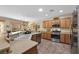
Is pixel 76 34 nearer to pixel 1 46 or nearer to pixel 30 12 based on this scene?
pixel 30 12

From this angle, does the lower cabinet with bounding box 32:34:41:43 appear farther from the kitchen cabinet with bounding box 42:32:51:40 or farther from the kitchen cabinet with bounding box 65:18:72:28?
the kitchen cabinet with bounding box 65:18:72:28

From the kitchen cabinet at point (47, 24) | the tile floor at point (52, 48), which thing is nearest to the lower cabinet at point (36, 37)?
the tile floor at point (52, 48)

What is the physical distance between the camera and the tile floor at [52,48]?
2355 mm

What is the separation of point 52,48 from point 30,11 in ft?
2.95

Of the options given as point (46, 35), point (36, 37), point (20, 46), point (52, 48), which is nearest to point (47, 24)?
point (46, 35)

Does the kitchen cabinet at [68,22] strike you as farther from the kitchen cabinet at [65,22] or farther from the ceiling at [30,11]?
the ceiling at [30,11]

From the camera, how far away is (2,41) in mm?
2303

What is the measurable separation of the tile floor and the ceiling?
0.57 metres

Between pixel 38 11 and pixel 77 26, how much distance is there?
86cm

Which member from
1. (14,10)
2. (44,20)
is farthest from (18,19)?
(44,20)

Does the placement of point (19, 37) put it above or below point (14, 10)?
below

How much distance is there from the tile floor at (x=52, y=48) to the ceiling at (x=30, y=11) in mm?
571

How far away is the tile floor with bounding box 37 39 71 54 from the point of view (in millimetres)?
2355

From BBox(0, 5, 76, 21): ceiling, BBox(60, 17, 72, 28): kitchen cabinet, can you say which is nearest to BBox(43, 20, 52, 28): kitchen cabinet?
BBox(0, 5, 76, 21): ceiling
